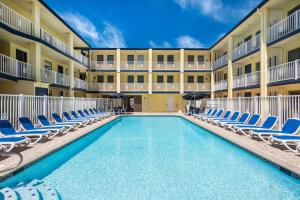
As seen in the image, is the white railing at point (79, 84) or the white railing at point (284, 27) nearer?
the white railing at point (284, 27)

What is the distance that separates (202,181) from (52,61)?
22143mm

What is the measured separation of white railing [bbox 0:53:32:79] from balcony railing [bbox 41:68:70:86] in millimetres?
1705

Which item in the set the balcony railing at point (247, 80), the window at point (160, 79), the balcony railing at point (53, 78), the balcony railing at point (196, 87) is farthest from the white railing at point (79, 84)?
the balcony railing at point (247, 80)

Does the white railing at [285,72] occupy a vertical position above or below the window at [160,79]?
below

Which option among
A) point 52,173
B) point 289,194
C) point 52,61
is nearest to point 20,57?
point 52,61

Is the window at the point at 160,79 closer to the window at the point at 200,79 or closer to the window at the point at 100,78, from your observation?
the window at the point at 200,79

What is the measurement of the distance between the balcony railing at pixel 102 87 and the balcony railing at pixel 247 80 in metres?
16.0

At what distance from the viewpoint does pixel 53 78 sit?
2208 cm

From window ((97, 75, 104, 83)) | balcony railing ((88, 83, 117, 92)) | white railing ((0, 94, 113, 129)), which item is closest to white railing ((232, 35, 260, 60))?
white railing ((0, 94, 113, 129))

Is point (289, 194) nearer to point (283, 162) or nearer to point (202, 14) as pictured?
point (283, 162)

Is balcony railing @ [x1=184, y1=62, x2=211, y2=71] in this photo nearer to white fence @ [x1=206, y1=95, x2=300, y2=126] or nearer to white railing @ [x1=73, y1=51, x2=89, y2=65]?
white railing @ [x1=73, y1=51, x2=89, y2=65]

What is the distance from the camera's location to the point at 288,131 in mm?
9461

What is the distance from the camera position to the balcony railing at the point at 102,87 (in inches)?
1342

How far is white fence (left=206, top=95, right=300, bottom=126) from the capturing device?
11.6 m
